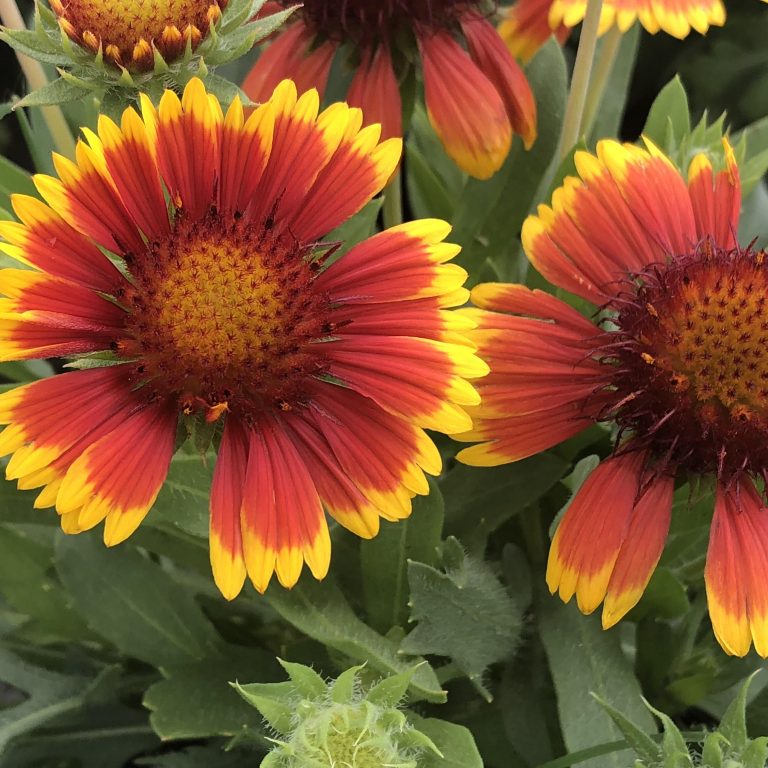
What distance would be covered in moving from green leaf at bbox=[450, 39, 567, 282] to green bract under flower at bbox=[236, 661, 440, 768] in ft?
1.58

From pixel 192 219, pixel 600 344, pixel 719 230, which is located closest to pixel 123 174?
pixel 192 219

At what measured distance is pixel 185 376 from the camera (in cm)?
65

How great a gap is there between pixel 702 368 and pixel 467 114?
0.33 m

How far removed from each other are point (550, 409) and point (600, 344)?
78mm

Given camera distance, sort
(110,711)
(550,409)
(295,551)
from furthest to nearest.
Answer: (110,711) < (550,409) < (295,551)

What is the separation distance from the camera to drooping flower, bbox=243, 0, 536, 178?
85cm

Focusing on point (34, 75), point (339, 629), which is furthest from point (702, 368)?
point (34, 75)

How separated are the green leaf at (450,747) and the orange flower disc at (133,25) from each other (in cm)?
55

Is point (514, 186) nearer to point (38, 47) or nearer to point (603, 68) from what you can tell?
point (603, 68)

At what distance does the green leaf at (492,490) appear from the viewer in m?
0.85

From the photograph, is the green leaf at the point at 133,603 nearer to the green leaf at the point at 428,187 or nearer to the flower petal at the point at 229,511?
the flower petal at the point at 229,511

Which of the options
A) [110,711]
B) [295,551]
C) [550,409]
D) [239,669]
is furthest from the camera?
[110,711]

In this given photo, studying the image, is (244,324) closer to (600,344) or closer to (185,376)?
(185,376)

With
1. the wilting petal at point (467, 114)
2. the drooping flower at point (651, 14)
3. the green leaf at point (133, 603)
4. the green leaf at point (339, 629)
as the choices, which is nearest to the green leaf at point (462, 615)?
the green leaf at point (339, 629)
